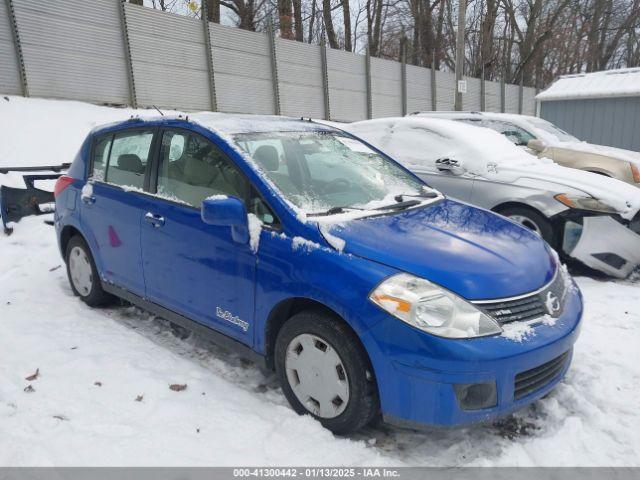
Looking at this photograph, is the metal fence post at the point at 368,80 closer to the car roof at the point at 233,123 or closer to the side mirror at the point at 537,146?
the side mirror at the point at 537,146

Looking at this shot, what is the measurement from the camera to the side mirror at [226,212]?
112 inches

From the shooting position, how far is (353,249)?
261 cm

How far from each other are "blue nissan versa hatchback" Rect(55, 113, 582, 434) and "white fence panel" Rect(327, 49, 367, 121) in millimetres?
14796

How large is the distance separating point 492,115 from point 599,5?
1223 inches

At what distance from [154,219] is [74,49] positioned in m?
10.5

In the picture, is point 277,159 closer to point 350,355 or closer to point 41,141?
point 350,355

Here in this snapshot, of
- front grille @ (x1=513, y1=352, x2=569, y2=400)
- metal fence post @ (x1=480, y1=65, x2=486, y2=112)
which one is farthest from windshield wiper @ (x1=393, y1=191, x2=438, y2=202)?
metal fence post @ (x1=480, y1=65, x2=486, y2=112)

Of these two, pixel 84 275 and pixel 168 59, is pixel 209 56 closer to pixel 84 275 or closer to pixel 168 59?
pixel 168 59

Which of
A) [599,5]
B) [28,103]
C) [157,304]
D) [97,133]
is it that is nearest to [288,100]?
[28,103]

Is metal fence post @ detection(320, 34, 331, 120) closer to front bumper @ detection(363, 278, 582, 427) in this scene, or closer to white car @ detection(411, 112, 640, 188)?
white car @ detection(411, 112, 640, 188)

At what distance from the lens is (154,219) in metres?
3.54

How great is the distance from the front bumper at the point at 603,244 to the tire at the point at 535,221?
122mm

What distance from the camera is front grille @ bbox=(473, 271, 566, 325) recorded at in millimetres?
2459

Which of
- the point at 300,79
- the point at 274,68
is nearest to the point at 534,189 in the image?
the point at 274,68
